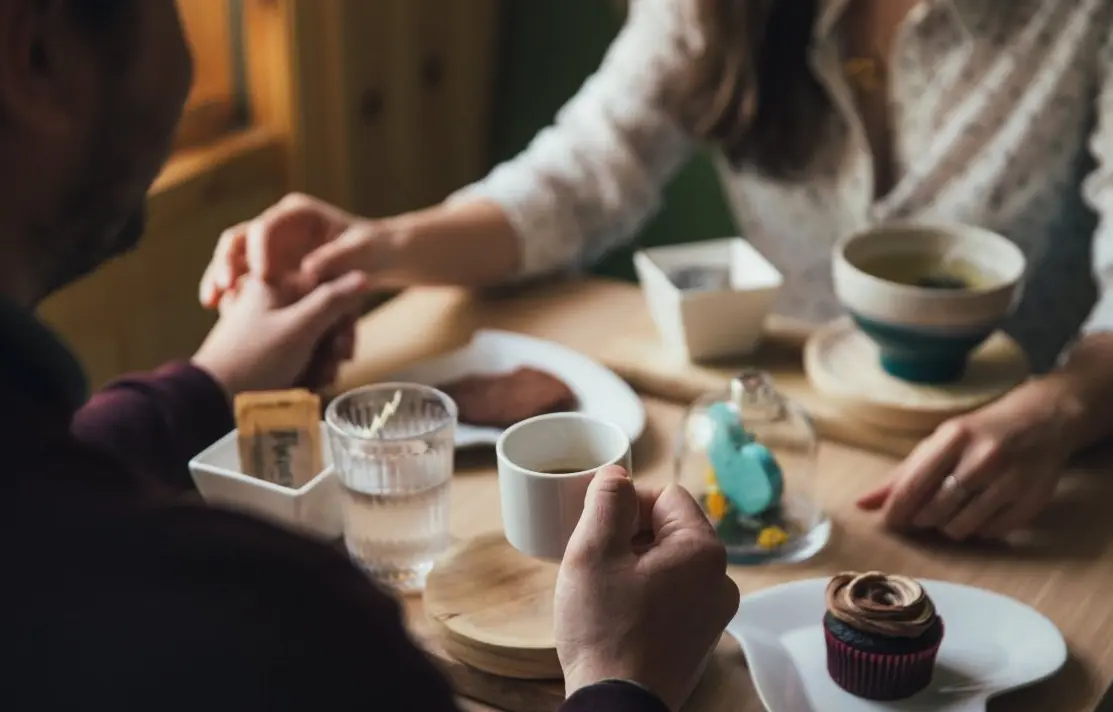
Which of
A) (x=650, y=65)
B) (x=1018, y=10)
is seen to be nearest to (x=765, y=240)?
(x=650, y=65)

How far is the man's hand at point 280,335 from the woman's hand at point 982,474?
0.51m

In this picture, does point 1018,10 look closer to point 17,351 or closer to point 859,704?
point 859,704

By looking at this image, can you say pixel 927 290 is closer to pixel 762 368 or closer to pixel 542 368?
pixel 762 368

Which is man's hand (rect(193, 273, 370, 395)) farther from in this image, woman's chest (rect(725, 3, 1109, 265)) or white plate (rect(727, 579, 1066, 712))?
woman's chest (rect(725, 3, 1109, 265))

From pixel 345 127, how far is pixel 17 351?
1.50 metres

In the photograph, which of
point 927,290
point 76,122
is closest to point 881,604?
point 927,290

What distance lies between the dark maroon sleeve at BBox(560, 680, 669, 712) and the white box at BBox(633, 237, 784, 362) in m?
0.55

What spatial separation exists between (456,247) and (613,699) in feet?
2.37

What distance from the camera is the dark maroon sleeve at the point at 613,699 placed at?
738mm

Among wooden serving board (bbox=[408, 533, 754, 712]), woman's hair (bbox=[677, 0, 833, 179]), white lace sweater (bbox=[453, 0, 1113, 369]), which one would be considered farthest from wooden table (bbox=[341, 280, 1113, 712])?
woman's hair (bbox=[677, 0, 833, 179])

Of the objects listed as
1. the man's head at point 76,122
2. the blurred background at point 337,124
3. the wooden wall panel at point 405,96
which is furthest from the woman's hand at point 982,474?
the wooden wall panel at point 405,96

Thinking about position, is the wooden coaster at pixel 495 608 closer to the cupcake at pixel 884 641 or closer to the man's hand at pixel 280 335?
the cupcake at pixel 884 641

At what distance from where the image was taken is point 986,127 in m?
1.46

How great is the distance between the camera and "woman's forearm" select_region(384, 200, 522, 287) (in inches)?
53.5
